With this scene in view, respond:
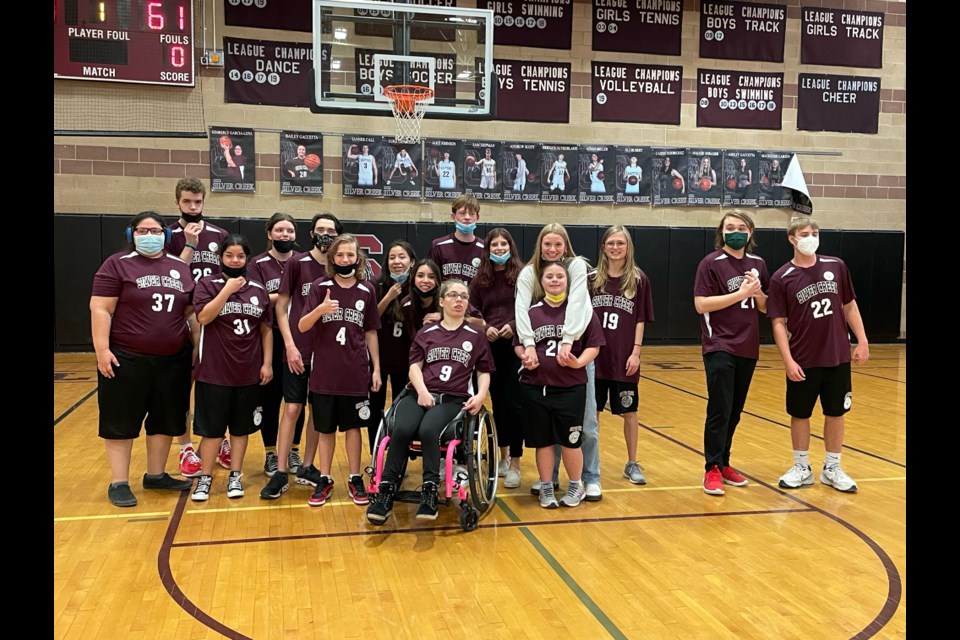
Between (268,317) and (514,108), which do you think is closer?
(268,317)

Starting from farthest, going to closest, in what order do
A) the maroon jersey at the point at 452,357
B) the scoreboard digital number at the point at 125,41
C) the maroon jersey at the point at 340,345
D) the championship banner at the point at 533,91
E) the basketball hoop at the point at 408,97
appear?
the championship banner at the point at 533,91, the scoreboard digital number at the point at 125,41, the basketball hoop at the point at 408,97, the maroon jersey at the point at 340,345, the maroon jersey at the point at 452,357

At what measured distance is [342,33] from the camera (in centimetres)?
784

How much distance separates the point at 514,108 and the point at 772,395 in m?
5.31

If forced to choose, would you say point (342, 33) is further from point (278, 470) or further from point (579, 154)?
point (278, 470)

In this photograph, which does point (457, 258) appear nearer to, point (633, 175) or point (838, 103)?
point (633, 175)

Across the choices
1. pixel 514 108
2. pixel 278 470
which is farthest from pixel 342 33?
pixel 278 470

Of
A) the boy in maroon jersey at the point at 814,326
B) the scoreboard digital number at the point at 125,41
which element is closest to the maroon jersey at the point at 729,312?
the boy in maroon jersey at the point at 814,326

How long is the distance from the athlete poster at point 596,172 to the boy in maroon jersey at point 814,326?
22.1 feet

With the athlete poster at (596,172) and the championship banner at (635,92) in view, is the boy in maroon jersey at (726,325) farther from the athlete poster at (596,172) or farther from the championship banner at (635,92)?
the championship banner at (635,92)

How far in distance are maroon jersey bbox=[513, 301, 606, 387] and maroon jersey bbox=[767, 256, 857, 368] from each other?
3.69 ft

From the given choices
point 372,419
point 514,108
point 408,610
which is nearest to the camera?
point 408,610

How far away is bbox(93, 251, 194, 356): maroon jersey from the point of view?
4090mm

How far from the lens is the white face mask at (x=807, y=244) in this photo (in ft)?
14.3

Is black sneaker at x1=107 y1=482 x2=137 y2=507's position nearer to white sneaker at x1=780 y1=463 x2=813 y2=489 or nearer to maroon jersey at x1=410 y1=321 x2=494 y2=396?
maroon jersey at x1=410 y1=321 x2=494 y2=396
